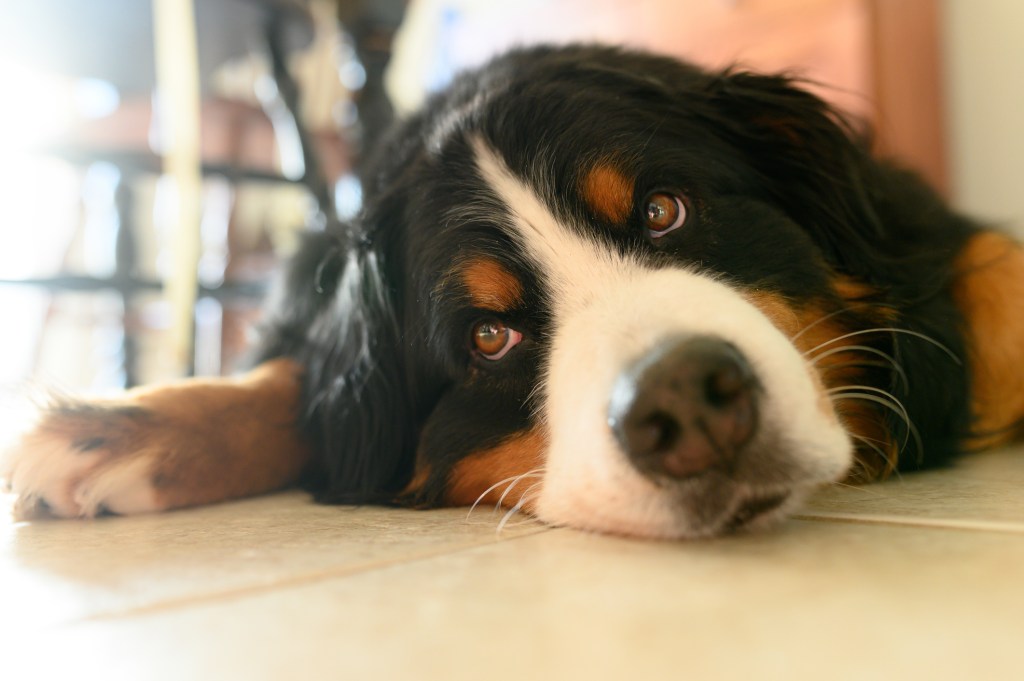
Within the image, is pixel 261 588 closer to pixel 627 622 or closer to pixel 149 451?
pixel 627 622

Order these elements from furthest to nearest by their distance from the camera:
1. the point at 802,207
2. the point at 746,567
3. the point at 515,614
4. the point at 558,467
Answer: the point at 802,207 → the point at 558,467 → the point at 746,567 → the point at 515,614

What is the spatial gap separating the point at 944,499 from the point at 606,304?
0.58 meters

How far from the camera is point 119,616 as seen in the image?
2.93ft

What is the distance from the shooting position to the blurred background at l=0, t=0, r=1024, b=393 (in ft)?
8.98

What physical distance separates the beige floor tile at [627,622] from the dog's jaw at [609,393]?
0.08 metres

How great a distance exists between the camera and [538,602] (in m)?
0.87

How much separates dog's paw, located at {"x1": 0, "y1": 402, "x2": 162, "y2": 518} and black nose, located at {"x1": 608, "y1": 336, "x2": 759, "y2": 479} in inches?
36.6

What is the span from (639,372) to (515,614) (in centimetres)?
37

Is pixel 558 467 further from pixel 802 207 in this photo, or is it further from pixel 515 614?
pixel 802 207

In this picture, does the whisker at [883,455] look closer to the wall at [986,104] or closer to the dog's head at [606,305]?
the dog's head at [606,305]

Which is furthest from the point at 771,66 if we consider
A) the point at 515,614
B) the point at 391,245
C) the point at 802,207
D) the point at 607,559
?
the point at 515,614

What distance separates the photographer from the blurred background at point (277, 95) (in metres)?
2.74

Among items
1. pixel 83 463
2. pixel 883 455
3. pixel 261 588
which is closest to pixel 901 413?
pixel 883 455

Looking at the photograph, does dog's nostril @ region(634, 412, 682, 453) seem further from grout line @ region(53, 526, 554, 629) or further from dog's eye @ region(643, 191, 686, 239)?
dog's eye @ region(643, 191, 686, 239)
